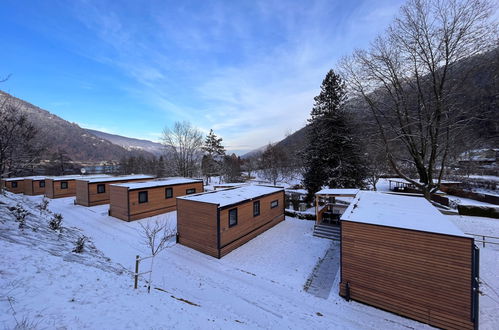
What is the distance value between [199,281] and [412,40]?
15.5 meters

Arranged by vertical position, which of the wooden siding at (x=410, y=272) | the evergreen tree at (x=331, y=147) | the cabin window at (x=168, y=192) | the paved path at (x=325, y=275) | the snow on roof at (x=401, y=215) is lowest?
the paved path at (x=325, y=275)

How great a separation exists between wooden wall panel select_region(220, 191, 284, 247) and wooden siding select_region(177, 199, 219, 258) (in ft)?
1.46

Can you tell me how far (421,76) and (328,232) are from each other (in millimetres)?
10122

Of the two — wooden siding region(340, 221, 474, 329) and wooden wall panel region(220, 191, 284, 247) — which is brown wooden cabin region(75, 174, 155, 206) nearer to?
wooden wall panel region(220, 191, 284, 247)

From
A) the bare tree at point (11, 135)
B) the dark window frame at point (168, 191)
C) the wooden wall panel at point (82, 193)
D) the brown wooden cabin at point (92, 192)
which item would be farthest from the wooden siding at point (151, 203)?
the bare tree at point (11, 135)

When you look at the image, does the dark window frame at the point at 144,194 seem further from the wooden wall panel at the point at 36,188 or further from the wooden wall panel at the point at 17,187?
the wooden wall panel at the point at 17,187

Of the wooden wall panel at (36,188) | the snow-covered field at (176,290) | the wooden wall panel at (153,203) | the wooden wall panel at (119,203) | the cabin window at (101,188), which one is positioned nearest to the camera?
the snow-covered field at (176,290)

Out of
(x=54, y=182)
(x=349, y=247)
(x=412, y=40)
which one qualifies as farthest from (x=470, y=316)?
(x=54, y=182)

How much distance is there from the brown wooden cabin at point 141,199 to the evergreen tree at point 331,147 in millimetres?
13047

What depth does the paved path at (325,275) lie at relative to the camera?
6791 mm

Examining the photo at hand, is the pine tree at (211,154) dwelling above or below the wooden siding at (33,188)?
above

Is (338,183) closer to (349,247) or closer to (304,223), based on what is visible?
(304,223)

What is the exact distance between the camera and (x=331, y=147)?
19.0 meters

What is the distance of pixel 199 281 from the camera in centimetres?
729
